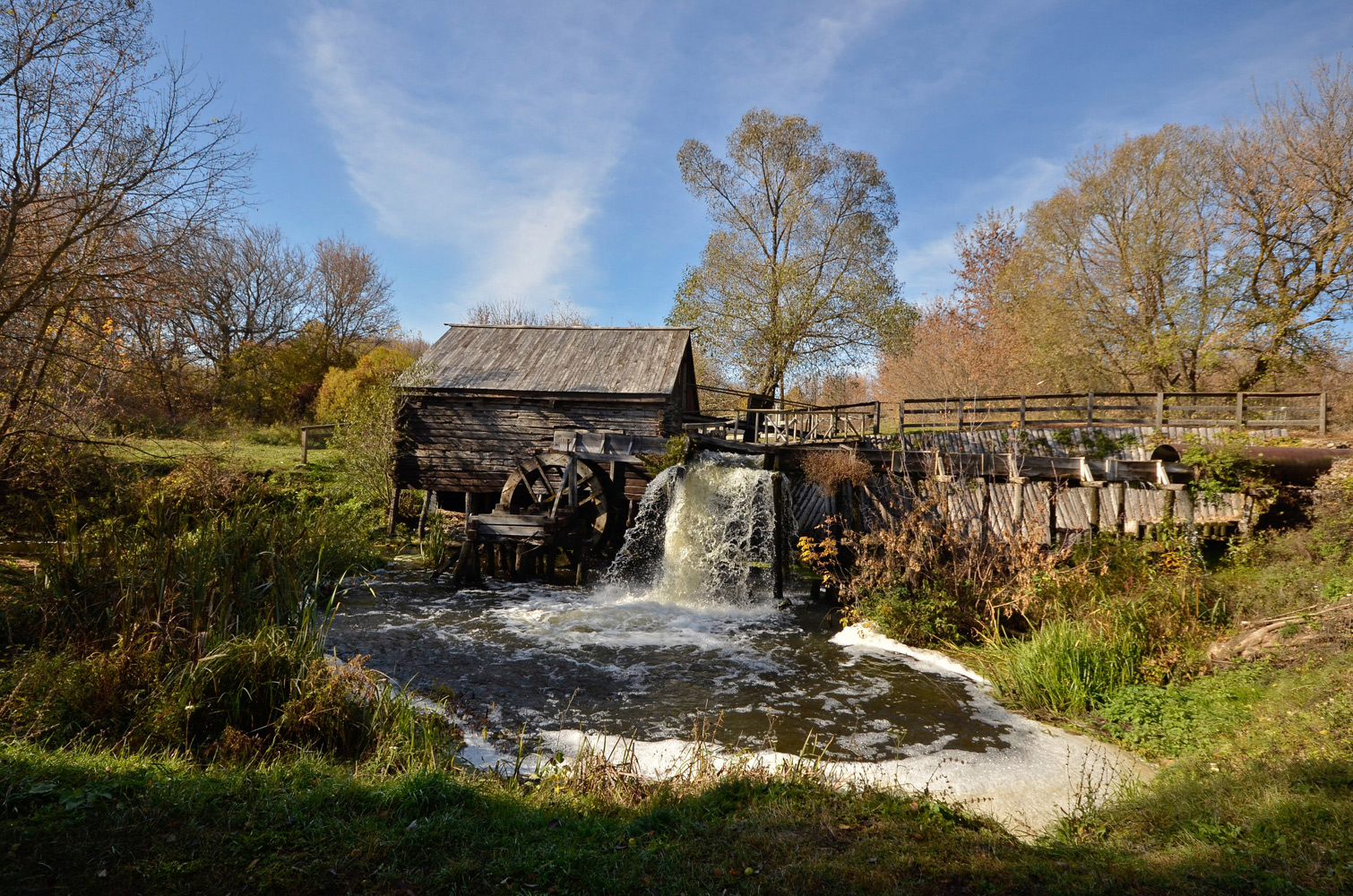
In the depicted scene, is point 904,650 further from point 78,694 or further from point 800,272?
point 800,272

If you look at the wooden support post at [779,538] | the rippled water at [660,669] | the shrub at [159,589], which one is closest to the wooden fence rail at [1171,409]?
the wooden support post at [779,538]

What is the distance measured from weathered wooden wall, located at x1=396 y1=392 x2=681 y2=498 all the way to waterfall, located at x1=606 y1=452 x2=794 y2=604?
353cm

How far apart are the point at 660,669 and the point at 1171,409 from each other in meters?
20.1

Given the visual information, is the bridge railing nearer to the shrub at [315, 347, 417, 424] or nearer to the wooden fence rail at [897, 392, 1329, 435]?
the wooden fence rail at [897, 392, 1329, 435]

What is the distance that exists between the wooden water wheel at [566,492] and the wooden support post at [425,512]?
2.45 m

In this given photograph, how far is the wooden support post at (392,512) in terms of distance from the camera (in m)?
16.1

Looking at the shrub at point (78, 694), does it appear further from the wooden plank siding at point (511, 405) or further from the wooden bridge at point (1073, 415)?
the wooden bridge at point (1073, 415)

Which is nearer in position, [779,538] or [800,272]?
[779,538]

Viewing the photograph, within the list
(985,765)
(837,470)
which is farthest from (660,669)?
(837,470)

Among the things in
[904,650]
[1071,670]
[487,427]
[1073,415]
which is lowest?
[904,650]

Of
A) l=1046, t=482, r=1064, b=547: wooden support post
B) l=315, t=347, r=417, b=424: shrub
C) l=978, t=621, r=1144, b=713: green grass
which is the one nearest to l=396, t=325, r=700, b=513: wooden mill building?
l=315, t=347, r=417, b=424: shrub

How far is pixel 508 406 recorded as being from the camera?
1661 centimetres

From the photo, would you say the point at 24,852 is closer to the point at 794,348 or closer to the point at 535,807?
the point at 535,807

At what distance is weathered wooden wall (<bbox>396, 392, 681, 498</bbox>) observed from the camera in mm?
16250
